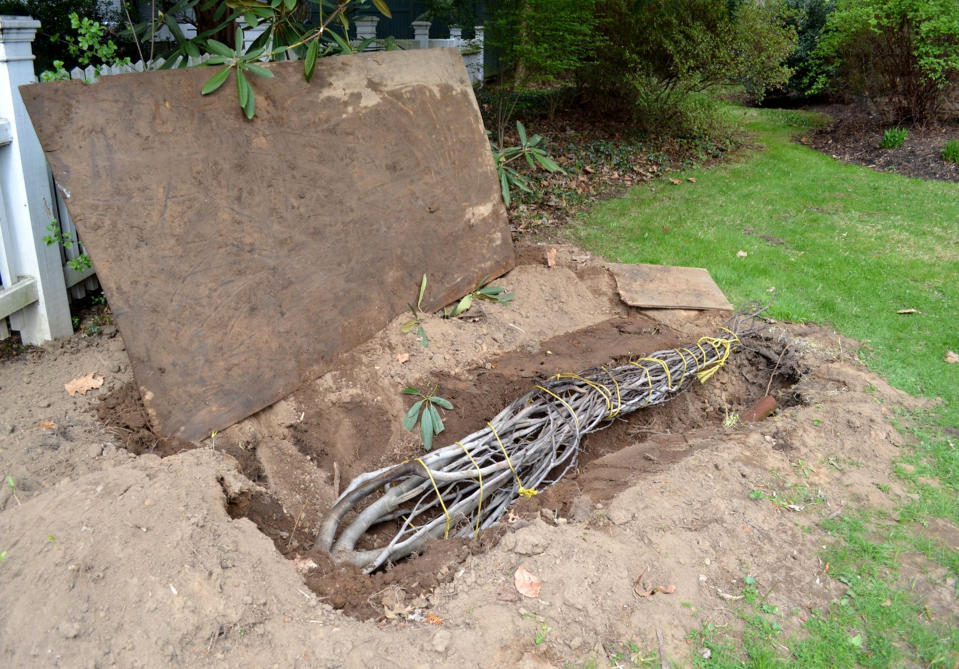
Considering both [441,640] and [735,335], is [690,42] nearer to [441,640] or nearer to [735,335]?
[735,335]

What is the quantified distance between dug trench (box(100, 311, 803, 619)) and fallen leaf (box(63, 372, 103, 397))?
0.18m

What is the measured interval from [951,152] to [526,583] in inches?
380

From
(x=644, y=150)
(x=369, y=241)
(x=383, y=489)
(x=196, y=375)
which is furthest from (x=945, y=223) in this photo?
(x=196, y=375)

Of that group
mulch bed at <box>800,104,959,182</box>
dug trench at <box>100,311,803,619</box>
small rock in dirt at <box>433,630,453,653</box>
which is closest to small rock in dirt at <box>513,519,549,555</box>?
dug trench at <box>100,311,803,619</box>

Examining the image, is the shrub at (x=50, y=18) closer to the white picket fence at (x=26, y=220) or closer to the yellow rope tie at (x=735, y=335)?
the white picket fence at (x=26, y=220)

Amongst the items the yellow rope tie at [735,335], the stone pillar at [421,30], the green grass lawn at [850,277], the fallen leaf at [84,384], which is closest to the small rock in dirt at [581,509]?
the green grass lawn at [850,277]

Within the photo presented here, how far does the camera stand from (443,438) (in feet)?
12.9

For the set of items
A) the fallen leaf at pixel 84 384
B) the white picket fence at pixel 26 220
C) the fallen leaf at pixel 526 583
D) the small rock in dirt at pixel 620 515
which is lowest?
the small rock in dirt at pixel 620 515

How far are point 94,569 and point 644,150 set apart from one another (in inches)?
341

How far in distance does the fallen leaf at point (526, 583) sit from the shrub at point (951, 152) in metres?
9.54

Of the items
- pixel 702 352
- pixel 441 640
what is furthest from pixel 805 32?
pixel 441 640

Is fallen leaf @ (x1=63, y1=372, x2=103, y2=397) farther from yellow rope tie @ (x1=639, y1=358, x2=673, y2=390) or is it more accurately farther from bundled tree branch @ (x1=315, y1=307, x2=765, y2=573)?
yellow rope tie @ (x1=639, y1=358, x2=673, y2=390)

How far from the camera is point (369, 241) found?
14.1ft

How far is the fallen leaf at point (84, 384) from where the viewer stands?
3740 mm
